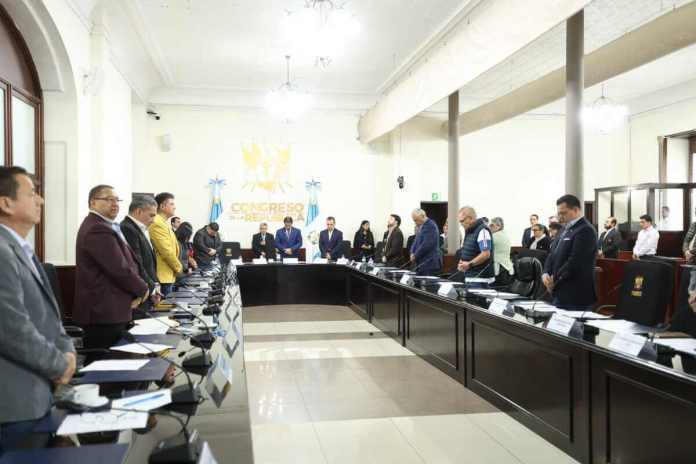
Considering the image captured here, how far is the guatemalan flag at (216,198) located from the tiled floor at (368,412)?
5861 mm

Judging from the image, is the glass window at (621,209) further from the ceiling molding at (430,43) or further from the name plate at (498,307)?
the name plate at (498,307)

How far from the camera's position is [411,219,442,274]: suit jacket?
6242 mm

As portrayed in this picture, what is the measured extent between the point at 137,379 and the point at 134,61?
7816 millimetres

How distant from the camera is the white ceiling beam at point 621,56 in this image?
5602 mm

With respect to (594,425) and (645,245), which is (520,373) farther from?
(645,245)

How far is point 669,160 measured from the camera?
11.5 metres

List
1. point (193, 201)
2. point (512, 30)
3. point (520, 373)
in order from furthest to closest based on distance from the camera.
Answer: point (193, 201), point (512, 30), point (520, 373)

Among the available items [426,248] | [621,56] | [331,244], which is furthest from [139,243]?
[331,244]

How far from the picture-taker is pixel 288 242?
32.3 feet

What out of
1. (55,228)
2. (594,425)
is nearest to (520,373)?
(594,425)

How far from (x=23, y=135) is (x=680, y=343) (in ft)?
18.5

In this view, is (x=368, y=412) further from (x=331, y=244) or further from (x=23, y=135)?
(x=331, y=244)

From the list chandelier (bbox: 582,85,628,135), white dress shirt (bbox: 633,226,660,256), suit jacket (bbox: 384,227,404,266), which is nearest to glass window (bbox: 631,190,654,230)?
white dress shirt (bbox: 633,226,660,256)

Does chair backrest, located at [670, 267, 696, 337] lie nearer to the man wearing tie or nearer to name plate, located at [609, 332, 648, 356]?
name plate, located at [609, 332, 648, 356]
